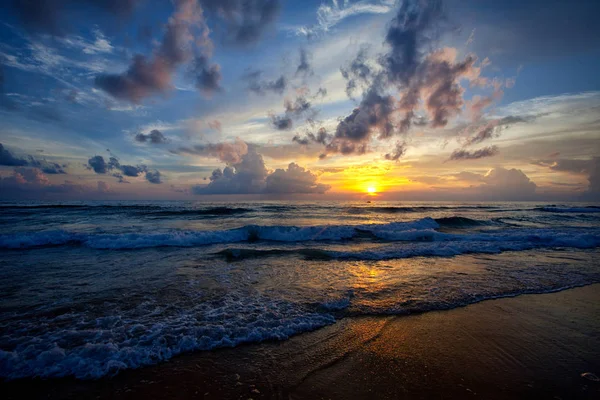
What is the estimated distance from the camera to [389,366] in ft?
12.7

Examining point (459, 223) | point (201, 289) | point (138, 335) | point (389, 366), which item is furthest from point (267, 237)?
point (459, 223)

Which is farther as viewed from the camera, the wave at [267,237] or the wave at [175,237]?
the wave at [267,237]

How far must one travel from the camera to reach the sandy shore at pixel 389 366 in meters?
3.32

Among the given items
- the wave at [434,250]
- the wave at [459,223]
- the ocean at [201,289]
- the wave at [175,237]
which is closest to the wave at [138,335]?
the ocean at [201,289]

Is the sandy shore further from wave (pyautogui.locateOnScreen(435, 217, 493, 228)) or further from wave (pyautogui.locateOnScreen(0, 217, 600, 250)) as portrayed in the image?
wave (pyautogui.locateOnScreen(435, 217, 493, 228))

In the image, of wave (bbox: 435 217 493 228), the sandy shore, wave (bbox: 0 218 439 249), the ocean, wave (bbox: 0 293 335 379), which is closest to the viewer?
the sandy shore

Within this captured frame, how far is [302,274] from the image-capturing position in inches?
349

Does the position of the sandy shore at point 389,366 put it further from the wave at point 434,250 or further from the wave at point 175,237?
the wave at point 175,237

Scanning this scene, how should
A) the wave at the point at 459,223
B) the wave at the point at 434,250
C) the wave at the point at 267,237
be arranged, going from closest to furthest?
the wave at the point at 434,250 < the wave at the point at 267,237 < the wave at the point at 459,223

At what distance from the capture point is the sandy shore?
10.9 feet

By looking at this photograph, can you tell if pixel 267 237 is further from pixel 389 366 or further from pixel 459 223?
pixel 459 223

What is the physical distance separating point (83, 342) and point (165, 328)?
47.7 inches

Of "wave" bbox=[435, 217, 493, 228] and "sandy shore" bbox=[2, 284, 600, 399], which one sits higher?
"sandy shore" bbox=[2, 284, 600, 399]

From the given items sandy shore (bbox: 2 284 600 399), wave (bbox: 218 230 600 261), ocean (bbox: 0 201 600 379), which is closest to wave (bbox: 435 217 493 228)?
wave (bbox: 218 230 600 261)
